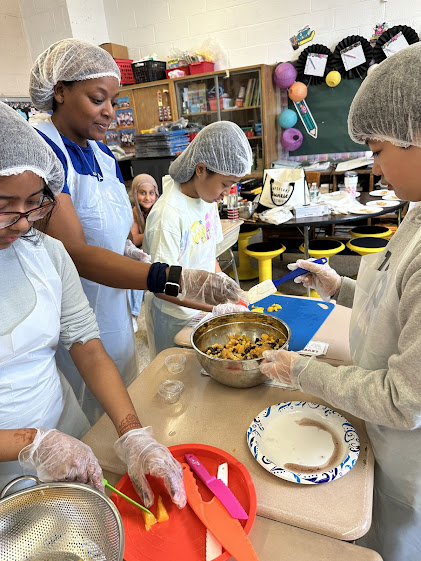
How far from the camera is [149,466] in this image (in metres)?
0.87

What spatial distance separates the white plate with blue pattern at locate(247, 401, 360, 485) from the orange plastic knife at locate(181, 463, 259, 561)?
154mm

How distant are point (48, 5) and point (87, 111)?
4759 mm

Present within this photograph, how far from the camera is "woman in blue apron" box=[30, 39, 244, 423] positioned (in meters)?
1.46

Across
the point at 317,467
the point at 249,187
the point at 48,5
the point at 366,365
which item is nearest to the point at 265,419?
the point at 317,467

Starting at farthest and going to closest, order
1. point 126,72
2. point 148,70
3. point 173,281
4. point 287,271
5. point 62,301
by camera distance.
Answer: point 126,72
point 148,70
point 287,271
point 173,281
point 62,301

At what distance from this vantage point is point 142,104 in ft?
18.4

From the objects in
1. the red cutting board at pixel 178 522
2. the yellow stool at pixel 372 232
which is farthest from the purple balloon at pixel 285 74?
the red cutting board at pixel 178 522

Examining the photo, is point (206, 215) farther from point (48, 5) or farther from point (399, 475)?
point (48, 5)

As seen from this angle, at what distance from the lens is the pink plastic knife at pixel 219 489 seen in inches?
32.2

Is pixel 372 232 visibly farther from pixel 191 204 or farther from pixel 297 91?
pixel 191 204

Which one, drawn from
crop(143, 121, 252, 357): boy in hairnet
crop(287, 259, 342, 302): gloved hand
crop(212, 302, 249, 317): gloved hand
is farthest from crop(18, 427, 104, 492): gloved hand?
A: crop(287, 259, 342, 302): gloved hand

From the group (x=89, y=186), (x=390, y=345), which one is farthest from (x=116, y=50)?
(x=390, y=345)

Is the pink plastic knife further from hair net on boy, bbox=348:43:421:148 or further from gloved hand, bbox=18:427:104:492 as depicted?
hair net on boy, bbox=348:43:421:148

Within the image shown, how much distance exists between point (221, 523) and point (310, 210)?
3.31m
